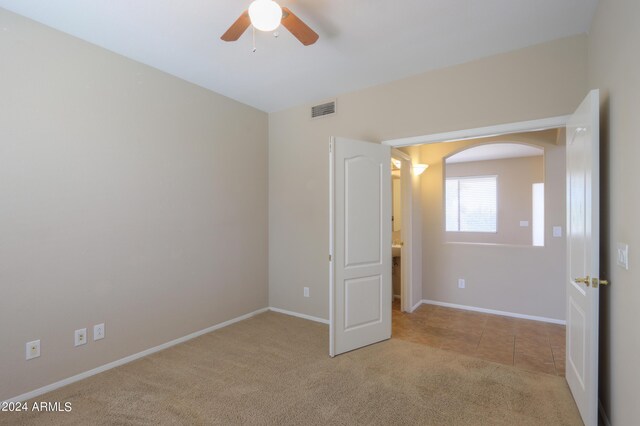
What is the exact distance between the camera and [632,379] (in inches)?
60.9

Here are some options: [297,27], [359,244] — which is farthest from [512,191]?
[297,27]

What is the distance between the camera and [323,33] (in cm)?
252

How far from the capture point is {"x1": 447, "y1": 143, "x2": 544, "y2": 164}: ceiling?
6.00m

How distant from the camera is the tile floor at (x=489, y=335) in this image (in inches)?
116

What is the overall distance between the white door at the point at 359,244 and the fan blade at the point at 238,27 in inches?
48.2

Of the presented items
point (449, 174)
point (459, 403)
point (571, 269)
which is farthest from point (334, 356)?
point (449, 174)

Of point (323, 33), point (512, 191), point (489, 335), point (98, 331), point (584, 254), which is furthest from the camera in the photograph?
point (512, 191)

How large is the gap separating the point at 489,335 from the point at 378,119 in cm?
265

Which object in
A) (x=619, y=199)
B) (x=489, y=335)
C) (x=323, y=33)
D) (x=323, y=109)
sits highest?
(x=323, y=33)

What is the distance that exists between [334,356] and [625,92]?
2.75m

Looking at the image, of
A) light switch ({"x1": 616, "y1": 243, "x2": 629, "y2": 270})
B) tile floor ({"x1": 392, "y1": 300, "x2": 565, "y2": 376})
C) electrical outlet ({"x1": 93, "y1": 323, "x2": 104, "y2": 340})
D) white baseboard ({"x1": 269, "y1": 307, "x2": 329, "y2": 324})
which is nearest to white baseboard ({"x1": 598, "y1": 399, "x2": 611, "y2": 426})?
tile floor ({"x1": 392, "y1": 300, "x2": 565, "y2": 376})

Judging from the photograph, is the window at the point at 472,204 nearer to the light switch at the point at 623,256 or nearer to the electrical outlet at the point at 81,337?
the light switch at the point at 623,256

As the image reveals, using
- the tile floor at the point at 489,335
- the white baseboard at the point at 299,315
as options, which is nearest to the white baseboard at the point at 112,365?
the white baseboard at the point at 299,315

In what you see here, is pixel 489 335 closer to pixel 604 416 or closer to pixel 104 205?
pixel 604 416
